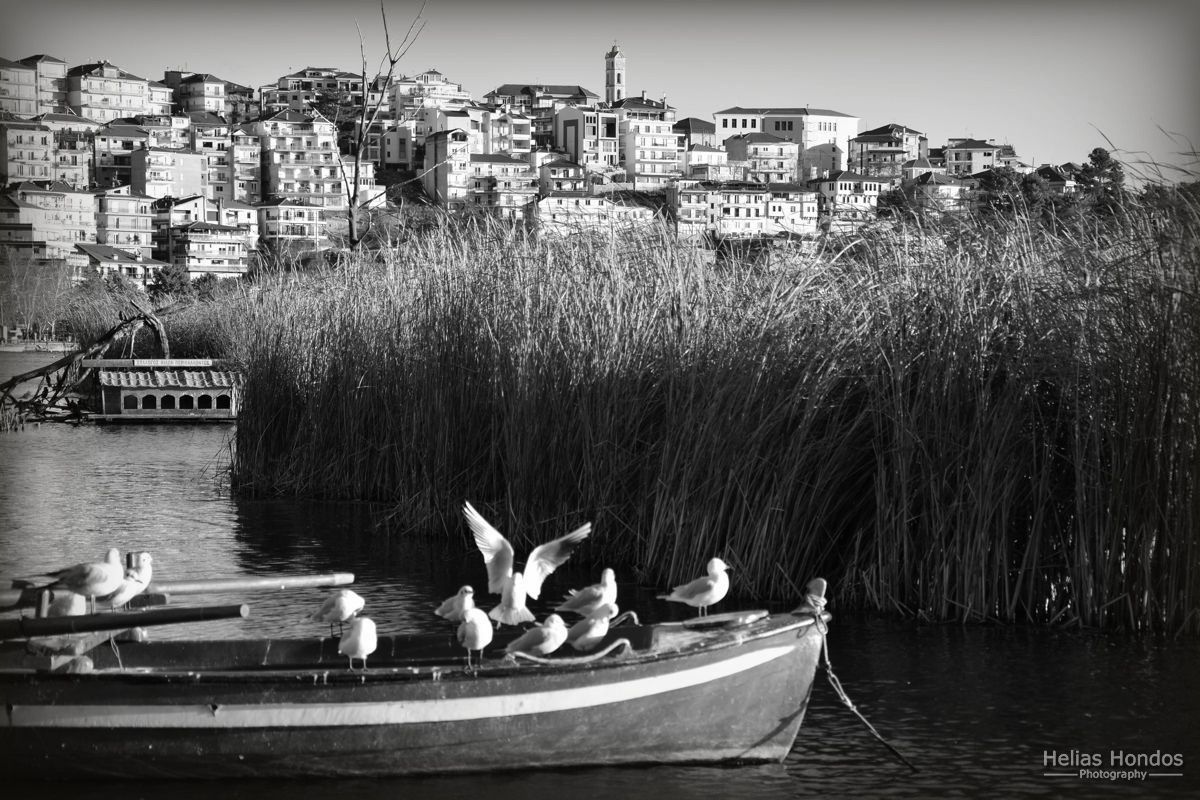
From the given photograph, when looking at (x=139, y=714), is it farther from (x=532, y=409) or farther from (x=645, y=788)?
(x=532, y=409)

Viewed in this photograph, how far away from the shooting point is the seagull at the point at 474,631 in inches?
323

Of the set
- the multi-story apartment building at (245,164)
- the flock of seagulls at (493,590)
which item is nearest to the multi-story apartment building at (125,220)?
the multi-story apartment building at (245,164)

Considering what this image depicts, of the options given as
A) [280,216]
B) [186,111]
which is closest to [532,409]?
[280,216]

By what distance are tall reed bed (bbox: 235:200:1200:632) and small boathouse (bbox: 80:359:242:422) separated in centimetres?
1655

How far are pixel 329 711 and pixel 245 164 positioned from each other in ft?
503

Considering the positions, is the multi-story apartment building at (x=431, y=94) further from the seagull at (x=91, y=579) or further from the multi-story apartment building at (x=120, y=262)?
the seagull at (x=91, y=579)

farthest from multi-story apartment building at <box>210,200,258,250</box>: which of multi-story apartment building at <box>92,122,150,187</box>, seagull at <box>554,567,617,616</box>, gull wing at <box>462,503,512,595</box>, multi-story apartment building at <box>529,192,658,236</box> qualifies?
seagull at <box>554,567,617,616</box>

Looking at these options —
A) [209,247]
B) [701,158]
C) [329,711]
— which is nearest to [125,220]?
[209,247]

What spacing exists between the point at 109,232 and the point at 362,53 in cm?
10922

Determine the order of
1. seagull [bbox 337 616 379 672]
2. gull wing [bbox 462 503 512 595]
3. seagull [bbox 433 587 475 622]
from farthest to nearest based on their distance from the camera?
gull wing [bbox 462 503 512 595] < seagull [bbox 433 587 475 622] < seagull [bbox 337 616 379 672]

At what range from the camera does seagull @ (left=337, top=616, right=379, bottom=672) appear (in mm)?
8383

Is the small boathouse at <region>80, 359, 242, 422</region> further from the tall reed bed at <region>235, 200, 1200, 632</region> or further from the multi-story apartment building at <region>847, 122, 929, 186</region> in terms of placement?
the multi-story apartment building at <region>847, 122, 929, 186</region>

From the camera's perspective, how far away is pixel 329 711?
8016 millimetres

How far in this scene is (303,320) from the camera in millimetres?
19500
